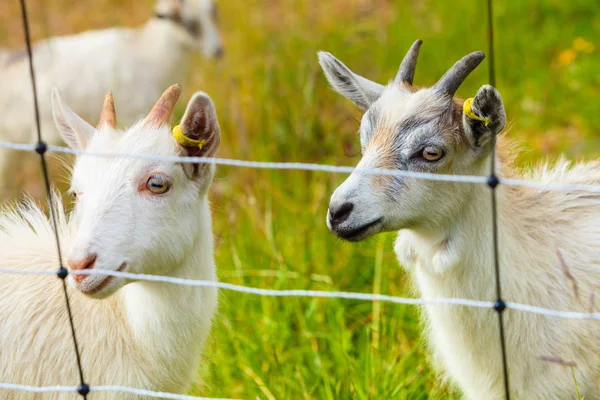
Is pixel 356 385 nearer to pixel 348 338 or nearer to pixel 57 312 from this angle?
pixel 348 338

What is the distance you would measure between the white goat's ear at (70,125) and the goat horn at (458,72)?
132cm

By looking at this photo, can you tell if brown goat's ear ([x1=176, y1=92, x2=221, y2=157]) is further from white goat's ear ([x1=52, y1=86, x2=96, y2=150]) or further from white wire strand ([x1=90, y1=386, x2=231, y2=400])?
white wire strand ([x1=90, y1=386, x2=231, y2=400])

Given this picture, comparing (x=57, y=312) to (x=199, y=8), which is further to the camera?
(x=199, y=8)

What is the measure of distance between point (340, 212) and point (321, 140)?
3042 millimetres

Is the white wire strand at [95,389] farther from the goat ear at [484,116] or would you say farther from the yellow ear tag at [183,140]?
the goat ear at [484,116]

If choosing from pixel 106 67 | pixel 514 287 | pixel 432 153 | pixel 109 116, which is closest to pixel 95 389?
pixel 109 116

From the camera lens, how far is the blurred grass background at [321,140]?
396 centimetres

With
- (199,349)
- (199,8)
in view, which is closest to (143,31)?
→ (199,8)

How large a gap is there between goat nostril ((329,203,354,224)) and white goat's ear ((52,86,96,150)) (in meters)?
0.99

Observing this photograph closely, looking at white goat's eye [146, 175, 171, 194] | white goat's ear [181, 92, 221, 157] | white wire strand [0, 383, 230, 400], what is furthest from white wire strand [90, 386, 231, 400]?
white goat's ear [181, 92, 221, 157]

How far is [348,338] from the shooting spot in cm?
401

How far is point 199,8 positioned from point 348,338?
178 inches

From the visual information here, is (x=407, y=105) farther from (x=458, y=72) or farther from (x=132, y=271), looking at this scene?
(x=132, y=271)

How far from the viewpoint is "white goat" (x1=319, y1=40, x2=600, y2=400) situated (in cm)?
293
